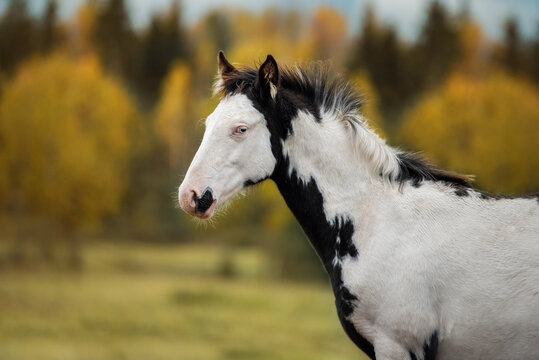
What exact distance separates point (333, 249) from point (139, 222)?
8161 millimetres

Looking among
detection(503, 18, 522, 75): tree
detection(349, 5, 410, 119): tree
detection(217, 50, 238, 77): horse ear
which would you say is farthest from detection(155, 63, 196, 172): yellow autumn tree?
detection(217, 50, 238, 77): horse ear

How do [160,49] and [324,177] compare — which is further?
[160,49]

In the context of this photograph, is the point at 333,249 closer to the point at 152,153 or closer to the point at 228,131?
the point at 228,131

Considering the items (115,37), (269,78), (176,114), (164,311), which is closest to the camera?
(269,78)

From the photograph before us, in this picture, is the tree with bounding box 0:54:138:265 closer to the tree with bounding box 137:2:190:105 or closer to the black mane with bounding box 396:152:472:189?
the tree with bounding box 137:2:190:105

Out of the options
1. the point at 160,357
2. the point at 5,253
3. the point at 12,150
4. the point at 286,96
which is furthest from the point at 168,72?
the point at 286,96

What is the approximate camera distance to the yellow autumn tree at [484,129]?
30.3ft

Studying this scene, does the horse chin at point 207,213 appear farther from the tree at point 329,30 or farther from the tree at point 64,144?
the tree at point 329,30

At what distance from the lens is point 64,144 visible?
952 centimetres

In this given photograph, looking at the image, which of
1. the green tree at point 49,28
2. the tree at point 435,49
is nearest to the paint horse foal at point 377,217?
the tree at point 435,49

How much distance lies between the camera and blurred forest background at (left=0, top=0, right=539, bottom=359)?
30.4ft

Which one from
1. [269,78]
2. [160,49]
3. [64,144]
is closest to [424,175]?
[269,78]

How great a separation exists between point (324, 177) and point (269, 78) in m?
0.43

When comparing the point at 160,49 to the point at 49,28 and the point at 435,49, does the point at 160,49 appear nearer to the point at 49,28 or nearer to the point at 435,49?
the point at 49,28
